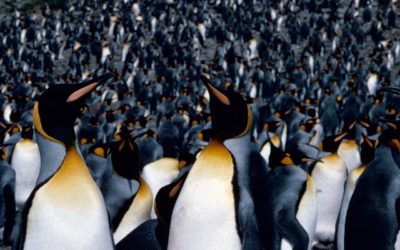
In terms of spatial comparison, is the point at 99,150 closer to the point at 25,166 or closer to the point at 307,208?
the point at 25,166

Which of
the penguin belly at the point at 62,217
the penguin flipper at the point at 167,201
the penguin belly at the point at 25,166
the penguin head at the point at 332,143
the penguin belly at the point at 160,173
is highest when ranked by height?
the penguin belly at the point at 62,217

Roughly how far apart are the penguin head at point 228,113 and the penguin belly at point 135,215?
1882 millimetres

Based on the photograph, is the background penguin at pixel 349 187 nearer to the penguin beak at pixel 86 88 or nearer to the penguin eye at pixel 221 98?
the penguin eye at pixel 221 98

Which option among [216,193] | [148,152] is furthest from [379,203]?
[148,152]

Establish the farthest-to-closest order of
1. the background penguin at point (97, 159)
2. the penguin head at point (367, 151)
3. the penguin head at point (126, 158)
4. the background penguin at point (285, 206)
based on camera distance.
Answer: the background penguin at point (97, 159)
the penguin head at point (367, 151)
the penguin head at point (126, 158)
the background penguin at point (285, 206)

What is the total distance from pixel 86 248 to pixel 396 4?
30897mm

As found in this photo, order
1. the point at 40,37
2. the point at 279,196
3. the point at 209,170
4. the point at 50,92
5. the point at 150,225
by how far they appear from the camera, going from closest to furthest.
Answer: the point at 50,92 → the point at 209,170 → the point at 150,225 → the point at 279,196 → the point at 40,37

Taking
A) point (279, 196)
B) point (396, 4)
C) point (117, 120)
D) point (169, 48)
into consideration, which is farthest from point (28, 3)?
point (279, 196)

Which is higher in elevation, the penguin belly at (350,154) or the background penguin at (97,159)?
the background penguin at (97,159)

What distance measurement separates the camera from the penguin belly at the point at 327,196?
6.79 metres

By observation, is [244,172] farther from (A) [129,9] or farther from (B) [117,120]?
(A) [129,9]

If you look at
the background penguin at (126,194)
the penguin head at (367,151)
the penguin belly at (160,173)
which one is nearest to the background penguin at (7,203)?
the penguin belly at (160,173)

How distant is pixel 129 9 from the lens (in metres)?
36.0

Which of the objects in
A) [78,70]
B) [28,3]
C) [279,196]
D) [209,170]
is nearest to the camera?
[209,170]
